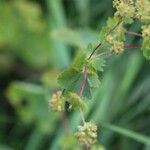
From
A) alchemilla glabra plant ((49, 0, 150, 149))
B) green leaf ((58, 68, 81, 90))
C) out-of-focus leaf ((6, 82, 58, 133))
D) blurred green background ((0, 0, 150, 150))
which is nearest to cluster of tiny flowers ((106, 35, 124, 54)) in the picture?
alchemilla glabra plant ((49, 0, 150, 149))

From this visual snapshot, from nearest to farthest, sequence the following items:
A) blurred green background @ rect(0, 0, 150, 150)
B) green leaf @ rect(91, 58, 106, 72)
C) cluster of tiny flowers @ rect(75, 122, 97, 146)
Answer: cluster of tiny flowers @ rect(75, 122, 97, 146), green leaf @ rect(91, 58, 106, 72), blurred green background @ rect(0, 0, 150, 150)

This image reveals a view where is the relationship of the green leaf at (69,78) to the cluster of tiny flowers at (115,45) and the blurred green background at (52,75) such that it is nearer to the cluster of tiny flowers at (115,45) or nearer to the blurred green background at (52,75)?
the cluster of tiny flowers at (115,45)

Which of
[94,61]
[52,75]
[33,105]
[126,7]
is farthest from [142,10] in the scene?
[33,105]

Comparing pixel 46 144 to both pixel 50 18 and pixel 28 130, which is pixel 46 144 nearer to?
pixel 28 130

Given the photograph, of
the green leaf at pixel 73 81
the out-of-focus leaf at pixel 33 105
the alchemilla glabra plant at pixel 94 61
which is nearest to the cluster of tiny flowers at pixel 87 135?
the alchemilla glabra plant at pixel 94 61


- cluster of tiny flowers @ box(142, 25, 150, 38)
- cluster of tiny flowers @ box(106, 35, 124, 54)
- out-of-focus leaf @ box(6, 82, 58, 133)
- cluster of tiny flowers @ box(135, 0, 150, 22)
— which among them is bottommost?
out-of-focus leaf @ box(6, 82, 58, 133)

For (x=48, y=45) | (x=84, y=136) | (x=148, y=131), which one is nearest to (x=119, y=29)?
(x=84, y=136)

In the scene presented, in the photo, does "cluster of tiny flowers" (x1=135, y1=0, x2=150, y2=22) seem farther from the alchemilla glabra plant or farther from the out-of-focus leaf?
the out-of-focus leaf

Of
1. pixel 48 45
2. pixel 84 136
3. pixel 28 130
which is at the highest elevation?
pixel 84 136
